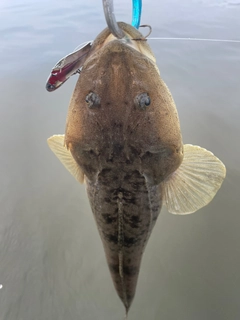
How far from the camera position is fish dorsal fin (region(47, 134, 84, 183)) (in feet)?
6.97

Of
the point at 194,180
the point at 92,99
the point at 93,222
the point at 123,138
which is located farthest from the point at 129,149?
the point at 93,222

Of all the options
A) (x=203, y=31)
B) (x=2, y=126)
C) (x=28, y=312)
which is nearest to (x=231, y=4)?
(x=203, y=31)

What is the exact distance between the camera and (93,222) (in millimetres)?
3631

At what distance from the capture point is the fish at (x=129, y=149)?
62.9 inches

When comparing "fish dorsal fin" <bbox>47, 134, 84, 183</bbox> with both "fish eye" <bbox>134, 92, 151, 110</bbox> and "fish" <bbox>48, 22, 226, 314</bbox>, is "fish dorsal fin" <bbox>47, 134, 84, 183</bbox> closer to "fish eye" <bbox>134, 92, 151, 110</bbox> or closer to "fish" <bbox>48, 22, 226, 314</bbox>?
"fish" <bbox>48, 22, 226, 314</bbox>

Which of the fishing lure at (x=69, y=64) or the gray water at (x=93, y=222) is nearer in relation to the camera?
the fishing lure at (x=69, y=64)

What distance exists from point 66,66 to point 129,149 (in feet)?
2.02

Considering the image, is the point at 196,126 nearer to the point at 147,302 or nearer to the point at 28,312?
the point at 147,302

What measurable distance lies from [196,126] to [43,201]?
2494mm

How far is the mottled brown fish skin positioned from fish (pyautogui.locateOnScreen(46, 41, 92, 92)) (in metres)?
0.10

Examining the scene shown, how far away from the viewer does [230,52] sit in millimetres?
5664

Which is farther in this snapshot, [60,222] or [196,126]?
[196,126]

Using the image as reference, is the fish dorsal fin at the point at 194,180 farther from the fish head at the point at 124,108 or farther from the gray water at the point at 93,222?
the gray water at the point at 93,222

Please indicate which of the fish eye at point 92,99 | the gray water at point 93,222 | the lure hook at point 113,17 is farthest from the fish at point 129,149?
the gray water at point 93,222
